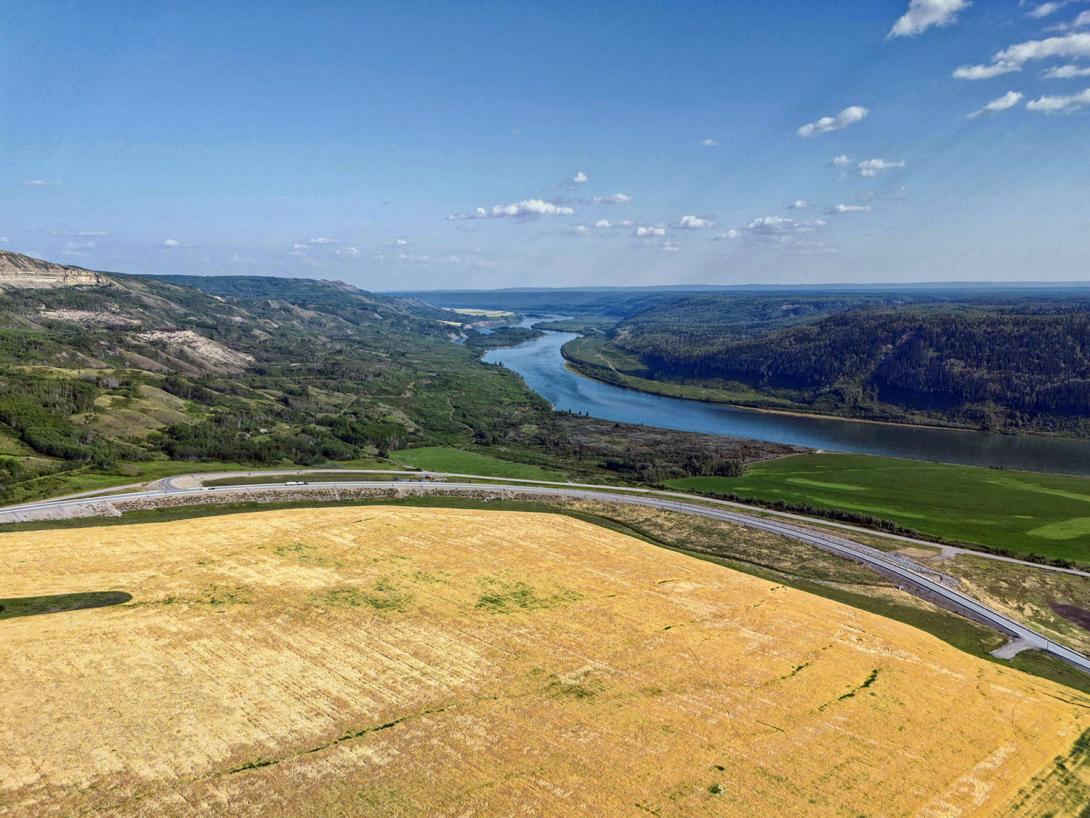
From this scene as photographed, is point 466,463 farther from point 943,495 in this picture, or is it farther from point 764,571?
point 943,495

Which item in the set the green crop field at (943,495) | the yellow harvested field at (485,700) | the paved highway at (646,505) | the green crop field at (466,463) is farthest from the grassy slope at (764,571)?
the green crop field at (943,495)

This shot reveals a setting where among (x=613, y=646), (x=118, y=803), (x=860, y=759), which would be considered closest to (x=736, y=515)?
(x=613, y=646)

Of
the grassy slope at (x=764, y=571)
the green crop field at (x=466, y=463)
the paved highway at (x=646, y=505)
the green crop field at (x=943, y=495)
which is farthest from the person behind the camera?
the green crop field at (x=466, y=463)

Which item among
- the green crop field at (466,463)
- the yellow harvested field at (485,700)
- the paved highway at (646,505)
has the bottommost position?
the green crop field at (466,463)

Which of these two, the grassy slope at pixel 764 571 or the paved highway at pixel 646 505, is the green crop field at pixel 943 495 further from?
the grassy slope at pixel 764 571

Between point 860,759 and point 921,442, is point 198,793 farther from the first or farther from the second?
point 921,442

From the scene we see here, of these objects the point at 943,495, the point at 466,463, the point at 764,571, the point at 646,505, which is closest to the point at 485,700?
the point at 764,571

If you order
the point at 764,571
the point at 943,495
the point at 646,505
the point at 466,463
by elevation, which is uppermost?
the point at 646,505
